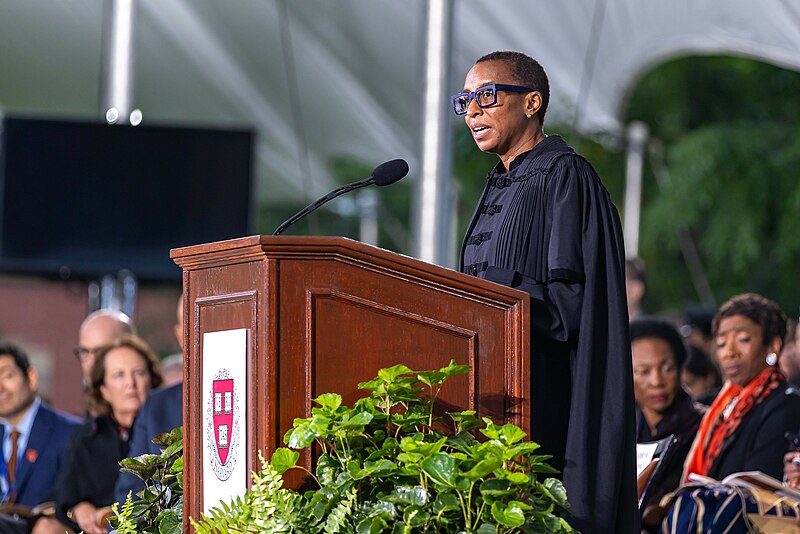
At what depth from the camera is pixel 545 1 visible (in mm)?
11055

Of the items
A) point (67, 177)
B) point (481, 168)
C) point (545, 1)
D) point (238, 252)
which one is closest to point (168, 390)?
point (238, 252)

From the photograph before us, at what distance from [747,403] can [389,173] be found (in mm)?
2923

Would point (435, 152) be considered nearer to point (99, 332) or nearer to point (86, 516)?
point (99, 332)

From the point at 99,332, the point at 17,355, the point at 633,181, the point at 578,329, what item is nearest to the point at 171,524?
the point at 578,329

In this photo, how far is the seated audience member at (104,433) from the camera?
617 centimetres

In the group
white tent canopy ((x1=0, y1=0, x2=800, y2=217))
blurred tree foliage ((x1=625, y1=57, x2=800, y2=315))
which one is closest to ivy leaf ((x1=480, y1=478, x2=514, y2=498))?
white tent canopy ((x1=0, y1=0, x2=800, y2=217))

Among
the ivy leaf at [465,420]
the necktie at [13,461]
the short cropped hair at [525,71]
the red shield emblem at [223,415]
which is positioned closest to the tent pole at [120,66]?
the necktie at [13,461]

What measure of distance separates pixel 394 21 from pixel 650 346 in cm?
634

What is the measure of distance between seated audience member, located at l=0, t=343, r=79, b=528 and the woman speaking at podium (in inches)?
155

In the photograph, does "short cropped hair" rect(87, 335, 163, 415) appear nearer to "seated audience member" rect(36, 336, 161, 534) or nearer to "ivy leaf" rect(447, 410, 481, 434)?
"seated audience member" rect(36, 336, 161, 534)

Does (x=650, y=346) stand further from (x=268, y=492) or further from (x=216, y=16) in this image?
(x=216, y=16)

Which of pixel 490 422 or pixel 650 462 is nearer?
pixel 490 422

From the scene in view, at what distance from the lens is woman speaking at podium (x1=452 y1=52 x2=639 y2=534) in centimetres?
321

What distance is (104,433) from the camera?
6.41 metres
